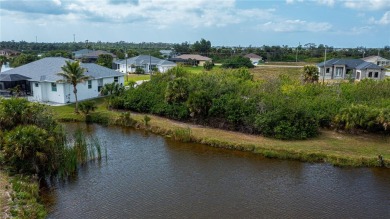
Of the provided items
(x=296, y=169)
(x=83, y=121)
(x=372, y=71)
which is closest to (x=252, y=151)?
(x=296, y=169)

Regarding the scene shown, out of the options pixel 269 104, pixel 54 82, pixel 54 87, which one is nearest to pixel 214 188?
pixel 269 104

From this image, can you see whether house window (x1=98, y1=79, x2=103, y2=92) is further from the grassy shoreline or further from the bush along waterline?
the bush along waterline

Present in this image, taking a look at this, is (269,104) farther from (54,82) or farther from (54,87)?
(54,87)

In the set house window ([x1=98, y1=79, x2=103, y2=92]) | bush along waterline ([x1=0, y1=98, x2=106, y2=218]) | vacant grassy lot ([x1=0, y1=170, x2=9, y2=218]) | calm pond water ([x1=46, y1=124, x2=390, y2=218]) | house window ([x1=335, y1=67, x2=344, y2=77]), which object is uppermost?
A: house window ([x1=335, y1=67, x2=344, y2=77])

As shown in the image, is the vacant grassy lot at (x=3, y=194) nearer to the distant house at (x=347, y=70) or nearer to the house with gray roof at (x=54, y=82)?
the house with gray roof at (x=54, y=82)

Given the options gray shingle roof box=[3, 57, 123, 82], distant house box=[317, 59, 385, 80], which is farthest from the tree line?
distant house box=[317, 59, 385, 80]

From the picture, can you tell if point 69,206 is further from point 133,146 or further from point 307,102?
point 307,102
